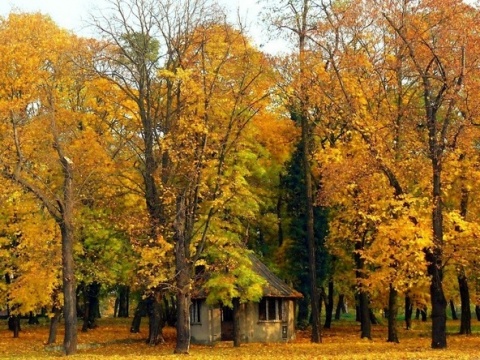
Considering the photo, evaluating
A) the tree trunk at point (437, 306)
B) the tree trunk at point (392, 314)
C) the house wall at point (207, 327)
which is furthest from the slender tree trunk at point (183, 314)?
the tree trunk at point (392, 314)

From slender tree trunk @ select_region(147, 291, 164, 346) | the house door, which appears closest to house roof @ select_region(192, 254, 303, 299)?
the house door

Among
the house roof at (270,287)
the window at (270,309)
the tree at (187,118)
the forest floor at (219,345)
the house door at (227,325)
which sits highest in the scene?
the tree at (187,118)

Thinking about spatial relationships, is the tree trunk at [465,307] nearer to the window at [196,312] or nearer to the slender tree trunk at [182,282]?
the window at [196,312]

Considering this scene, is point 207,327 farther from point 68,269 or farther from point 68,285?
point 68,269

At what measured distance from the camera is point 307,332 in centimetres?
4488

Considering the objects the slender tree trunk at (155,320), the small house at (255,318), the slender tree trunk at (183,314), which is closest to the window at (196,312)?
the small house at (255,318)

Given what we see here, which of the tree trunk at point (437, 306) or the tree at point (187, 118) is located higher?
the tree at point (187, 118)

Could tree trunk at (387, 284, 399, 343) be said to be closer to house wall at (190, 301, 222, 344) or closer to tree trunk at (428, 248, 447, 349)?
tree trunk at (428, 248, 447, 349)

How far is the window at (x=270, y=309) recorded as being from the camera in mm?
39388

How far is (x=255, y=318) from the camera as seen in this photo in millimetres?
39000

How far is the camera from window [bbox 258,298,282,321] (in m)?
39.4

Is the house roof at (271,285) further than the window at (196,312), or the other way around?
the window at (196,312)

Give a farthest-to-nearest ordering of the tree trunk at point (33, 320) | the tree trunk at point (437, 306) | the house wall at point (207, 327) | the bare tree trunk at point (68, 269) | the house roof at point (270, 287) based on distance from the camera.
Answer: the tree trunk at point (33, 320) → the house wall at point (207, 327) → the house roof at point (270, 287) → the bare tree trunk at point (68, 269) → the tree trunk at point (437, 306)

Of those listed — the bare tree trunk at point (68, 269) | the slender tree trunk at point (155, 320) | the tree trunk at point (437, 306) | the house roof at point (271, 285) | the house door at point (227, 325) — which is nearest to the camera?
the tree trunk at point (437, 306)
